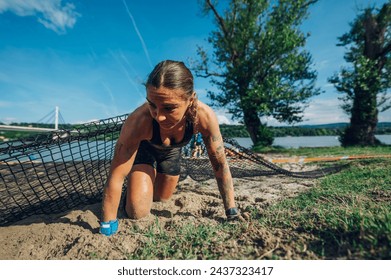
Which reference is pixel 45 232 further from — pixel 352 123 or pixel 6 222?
pixel 352 123

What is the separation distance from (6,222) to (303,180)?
14.2ft


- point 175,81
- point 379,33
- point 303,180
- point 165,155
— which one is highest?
point 379,33

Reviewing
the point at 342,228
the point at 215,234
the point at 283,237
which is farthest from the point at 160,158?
the point at 342,228

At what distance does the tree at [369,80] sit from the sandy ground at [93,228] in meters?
15.1

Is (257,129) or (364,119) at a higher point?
(364,119)

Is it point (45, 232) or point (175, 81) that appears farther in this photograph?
point (45, 232)

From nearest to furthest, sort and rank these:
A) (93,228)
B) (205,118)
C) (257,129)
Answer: (93,228) → (205,118) → (257,129)

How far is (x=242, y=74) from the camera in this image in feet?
53.3

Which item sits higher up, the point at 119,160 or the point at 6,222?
the point at 119,160

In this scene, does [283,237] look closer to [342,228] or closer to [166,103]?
[342,228]

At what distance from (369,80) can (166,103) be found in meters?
17.3

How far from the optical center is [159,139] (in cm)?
262

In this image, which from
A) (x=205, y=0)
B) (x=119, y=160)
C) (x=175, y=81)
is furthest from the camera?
(x=205, y=0)
